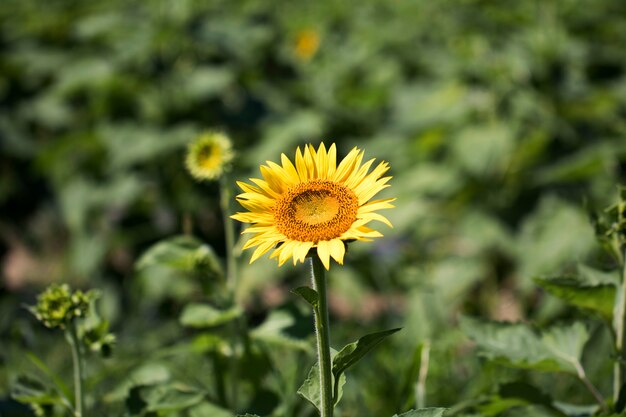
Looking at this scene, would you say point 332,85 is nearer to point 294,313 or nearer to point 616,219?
point 294,313

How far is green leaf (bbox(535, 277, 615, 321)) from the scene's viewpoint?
153cm

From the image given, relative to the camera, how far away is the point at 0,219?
13.5ft

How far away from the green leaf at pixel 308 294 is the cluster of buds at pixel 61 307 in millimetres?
559

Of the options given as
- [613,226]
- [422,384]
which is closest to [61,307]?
[422,384]

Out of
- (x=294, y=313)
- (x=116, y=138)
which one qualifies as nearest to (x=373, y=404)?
(x=294, y=313)

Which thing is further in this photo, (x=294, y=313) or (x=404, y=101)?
(x=404, y=101)

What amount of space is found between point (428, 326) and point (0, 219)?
2.47 m

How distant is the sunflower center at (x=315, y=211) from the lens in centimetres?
132

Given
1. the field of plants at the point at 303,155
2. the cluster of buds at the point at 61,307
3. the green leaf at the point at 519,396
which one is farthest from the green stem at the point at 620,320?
the cluster of buds at the point at 61,307

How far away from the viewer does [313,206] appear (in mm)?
1389

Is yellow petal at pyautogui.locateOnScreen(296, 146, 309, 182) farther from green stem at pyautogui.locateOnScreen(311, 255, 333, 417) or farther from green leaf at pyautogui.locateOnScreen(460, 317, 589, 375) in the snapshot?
green leaf at pyautogui.locateOnScreen(460, 317, 589, 375)

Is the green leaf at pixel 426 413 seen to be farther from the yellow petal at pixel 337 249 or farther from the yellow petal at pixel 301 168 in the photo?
the yellow petal at pixel 301 168

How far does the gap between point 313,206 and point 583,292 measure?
0.58m

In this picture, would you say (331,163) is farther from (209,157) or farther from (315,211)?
(209,157)
